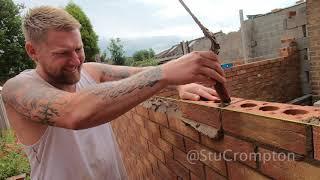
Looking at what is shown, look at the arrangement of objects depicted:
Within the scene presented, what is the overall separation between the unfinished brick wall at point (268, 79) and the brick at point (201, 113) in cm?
461

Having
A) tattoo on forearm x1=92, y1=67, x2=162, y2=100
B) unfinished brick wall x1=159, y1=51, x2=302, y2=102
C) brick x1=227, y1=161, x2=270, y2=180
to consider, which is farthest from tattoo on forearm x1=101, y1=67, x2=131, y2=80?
unfinished brick wall x1=159, y1=51, x2=302, y2=102

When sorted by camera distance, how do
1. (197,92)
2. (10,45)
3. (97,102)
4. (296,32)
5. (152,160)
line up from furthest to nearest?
(10,45)
(296,32)
(152,160)
(197,92)
(97,102)

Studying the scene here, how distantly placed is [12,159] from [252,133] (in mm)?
6241

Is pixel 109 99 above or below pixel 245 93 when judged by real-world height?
above

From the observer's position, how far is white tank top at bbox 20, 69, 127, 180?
1802mm

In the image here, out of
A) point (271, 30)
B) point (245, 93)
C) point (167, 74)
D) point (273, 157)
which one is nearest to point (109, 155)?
point (167, 74)

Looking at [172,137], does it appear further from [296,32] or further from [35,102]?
[296,32]

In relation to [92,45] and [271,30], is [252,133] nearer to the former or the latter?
[271,30]

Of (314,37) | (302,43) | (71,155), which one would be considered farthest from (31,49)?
(302,43)

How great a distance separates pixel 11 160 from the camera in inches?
245

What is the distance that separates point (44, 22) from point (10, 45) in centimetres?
1992

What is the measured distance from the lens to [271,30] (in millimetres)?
10258

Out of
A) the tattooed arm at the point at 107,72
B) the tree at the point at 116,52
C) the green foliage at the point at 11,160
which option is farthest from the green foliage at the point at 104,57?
the tattooed arm at the point at 107,72

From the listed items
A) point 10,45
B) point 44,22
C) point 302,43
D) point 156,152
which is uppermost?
point 10,45
